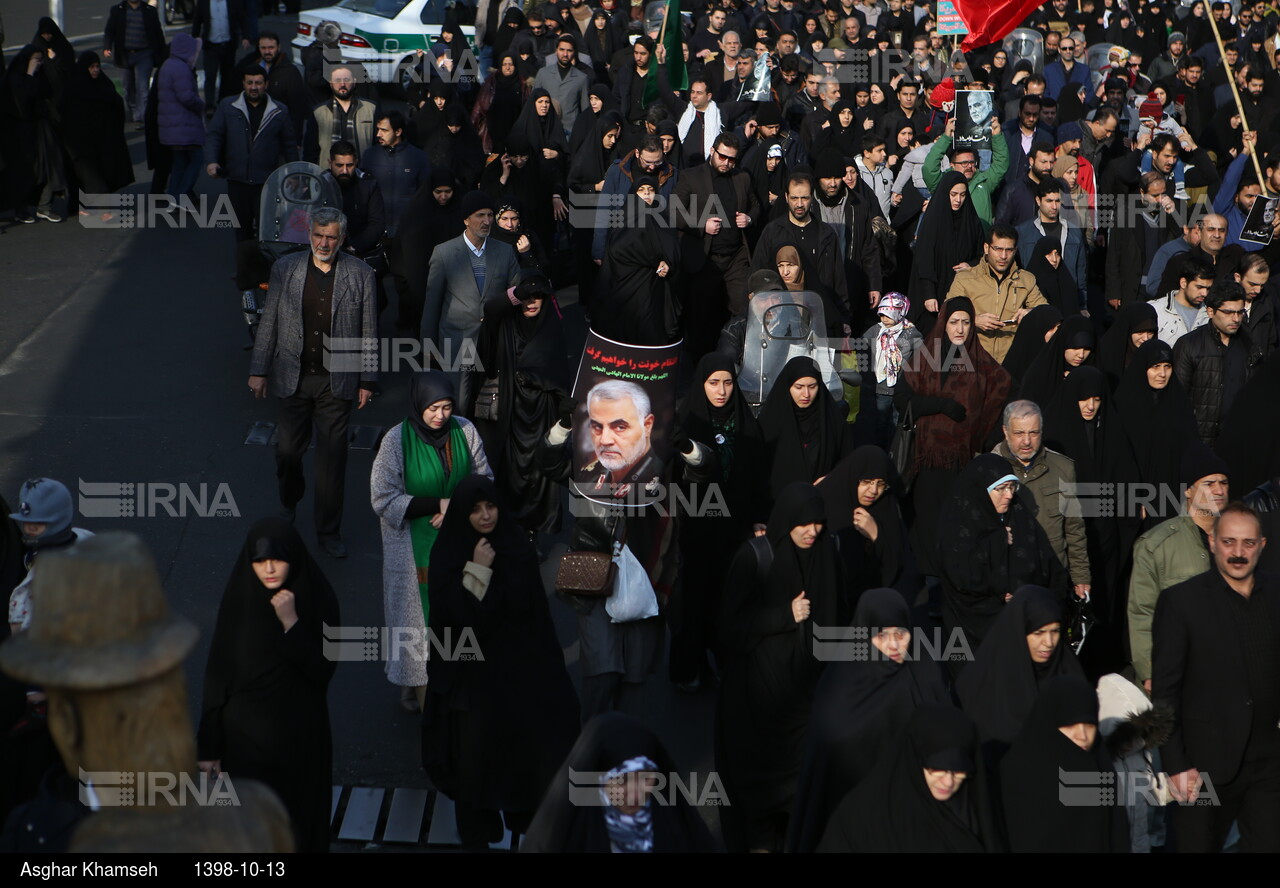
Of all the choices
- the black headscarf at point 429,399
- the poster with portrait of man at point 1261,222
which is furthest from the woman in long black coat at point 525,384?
the poster with portrait of man at point 1261,222

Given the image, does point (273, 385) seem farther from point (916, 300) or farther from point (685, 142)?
point (685, 142)

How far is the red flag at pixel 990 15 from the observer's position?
13.1 m

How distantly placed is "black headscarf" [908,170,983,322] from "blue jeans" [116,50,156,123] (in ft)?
33.1

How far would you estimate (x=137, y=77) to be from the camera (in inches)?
692

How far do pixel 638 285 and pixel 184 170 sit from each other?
6.37 metres

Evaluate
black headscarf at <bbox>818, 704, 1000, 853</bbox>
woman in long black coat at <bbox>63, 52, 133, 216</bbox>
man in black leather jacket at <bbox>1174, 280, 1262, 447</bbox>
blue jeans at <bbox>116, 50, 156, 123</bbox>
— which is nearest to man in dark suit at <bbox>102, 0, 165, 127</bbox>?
blue jeans at <bbox>116, 50, 156, 123</bbox>

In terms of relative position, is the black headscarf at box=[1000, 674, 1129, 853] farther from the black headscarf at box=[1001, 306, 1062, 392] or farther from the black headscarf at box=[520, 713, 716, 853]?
the black headscarf at box=[1001, 306, 1062, 392]

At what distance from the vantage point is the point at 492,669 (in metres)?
5.64

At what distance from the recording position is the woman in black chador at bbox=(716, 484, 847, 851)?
18.9 feet

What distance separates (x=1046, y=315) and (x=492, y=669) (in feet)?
14.7

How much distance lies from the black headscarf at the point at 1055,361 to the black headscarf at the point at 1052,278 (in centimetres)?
175

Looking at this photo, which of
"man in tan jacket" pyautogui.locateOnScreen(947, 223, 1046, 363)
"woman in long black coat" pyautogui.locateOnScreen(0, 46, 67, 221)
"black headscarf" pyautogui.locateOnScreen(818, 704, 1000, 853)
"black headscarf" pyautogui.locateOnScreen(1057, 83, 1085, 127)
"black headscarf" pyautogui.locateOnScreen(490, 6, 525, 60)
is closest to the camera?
"black headscarf" pyautogui.locateOnScreen(818, 704, 1000, 853)

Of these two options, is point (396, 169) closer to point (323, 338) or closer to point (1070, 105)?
point (323, 338)

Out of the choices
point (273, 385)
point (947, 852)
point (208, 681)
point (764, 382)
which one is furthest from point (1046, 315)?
point (208, 681)
